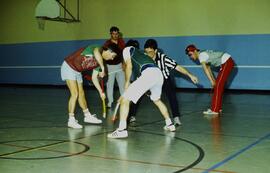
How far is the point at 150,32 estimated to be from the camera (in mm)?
15281

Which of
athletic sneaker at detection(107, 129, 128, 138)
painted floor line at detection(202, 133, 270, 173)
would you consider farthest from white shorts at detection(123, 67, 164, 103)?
painted floor line at detection(202, 133, 270, 173)

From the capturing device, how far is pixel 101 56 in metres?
6.76

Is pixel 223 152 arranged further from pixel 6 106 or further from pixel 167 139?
pixel 6 106

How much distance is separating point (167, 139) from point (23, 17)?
547 inches

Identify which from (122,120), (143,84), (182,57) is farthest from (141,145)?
(182,57)

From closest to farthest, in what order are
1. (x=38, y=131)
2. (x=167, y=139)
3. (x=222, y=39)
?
(x=167, y=139) < (x=38, y=131) < (x=222, y=39)

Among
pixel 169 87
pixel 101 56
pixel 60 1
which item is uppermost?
pixel 60 1

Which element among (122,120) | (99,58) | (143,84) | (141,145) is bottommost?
(141,145)

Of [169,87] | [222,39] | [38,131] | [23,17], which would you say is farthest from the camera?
[23,17]

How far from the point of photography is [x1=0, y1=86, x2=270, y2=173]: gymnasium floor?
175 inches

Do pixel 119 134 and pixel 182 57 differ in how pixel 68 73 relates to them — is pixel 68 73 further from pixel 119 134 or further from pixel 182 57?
pixel 182 57

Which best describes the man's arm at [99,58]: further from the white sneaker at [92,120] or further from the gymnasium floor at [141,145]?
the white sneaker at [92,120]

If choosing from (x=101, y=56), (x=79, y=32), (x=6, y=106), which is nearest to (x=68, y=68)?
(x=101, y=56)

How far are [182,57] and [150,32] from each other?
152 centimetres
